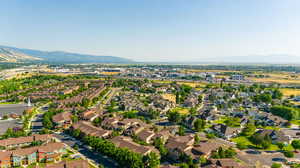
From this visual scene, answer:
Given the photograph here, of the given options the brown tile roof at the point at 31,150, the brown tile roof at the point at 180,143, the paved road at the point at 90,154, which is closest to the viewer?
the brown tile roof at the point at 31,150

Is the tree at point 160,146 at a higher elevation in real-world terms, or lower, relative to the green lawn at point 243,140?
higher

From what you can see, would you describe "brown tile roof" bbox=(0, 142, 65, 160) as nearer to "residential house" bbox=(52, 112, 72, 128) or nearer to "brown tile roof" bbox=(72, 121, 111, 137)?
"brown tile roof" bbox=(72, 121, 111, 137)

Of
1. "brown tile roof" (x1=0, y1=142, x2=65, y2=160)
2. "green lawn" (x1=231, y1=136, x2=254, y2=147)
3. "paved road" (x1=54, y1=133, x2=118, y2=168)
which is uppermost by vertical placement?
"brown tile roof" (x1=0, y1=142, x2=65, y2=160)

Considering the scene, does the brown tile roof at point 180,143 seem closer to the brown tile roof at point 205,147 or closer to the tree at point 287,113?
the brown tile roof at point 205,147

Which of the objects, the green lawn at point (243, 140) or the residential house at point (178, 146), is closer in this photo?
the residential house at point (178, 146)

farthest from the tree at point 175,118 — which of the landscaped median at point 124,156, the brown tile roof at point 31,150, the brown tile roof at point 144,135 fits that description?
the brown tile roof at point 31,150

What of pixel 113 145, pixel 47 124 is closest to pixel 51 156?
pixel 113 145

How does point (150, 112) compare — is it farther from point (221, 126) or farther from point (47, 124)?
point (47, 124)

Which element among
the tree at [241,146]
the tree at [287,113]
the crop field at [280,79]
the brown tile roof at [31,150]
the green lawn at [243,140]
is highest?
the crop field at [280,79]

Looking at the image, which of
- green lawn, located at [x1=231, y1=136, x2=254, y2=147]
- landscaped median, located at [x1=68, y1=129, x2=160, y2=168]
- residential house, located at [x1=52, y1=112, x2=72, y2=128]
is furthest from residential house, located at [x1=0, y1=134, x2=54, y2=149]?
green lawn, located at [x1=231, y1=136, x2=254, y2=147]
